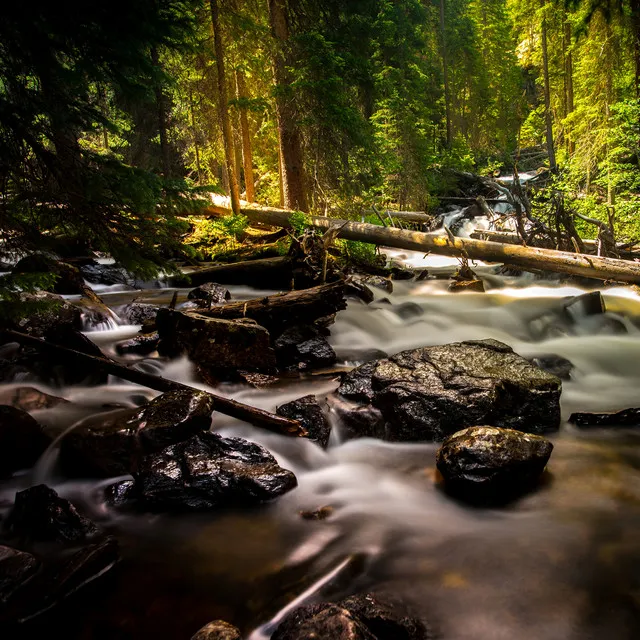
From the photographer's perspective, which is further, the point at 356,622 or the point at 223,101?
the point at 223,101

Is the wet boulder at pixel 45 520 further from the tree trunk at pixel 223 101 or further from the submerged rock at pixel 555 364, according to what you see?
the tree trunk at pixel 223 101

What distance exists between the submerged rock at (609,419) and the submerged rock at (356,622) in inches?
142

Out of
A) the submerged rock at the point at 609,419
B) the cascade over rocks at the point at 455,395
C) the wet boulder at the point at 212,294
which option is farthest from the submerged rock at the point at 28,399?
the submerged rock at the point at 609,419

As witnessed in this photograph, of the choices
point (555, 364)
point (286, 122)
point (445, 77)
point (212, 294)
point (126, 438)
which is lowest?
point (555, 364)

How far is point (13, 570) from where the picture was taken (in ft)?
9.86

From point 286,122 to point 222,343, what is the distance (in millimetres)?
8942

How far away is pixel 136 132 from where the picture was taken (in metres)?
24.4

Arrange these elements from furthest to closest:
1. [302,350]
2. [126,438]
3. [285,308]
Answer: [285,308] < [302,350] < [126,438]

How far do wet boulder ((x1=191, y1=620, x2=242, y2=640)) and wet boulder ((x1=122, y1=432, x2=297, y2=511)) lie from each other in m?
1.38

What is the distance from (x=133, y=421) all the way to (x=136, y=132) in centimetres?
2410

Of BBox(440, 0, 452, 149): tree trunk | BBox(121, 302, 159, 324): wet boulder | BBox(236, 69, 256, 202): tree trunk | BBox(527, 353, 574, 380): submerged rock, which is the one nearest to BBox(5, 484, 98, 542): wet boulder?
BBox(121, 302, 159, 324): wet boulder

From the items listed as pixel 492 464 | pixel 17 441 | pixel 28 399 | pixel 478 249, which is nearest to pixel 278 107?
pixel 478 249

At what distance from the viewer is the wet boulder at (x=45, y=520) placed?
139 inches

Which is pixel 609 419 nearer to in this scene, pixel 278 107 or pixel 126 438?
pixel 126 438
